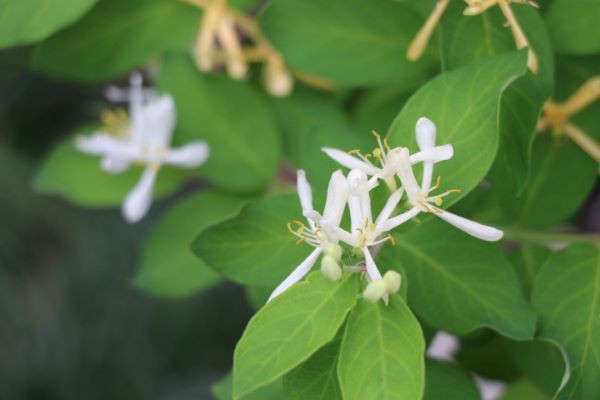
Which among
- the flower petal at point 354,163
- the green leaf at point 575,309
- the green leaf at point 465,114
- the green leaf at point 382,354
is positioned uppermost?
the green leaf at point 465,114

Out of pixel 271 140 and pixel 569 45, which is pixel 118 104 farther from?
pixel 569 45

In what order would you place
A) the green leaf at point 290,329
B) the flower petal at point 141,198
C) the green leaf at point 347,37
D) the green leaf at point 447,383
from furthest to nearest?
the flower petal at point 141,198
the green leaf at point 347,37
the green leaf at point 447,383
the green leaf at point 290,329

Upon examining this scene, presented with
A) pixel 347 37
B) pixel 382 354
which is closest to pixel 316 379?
pixel 382 354

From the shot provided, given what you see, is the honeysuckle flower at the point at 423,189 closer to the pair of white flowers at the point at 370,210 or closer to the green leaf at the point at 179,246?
the pair of white flowers at the point at 370,210

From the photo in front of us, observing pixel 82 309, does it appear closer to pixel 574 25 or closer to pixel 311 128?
pixel 311 128

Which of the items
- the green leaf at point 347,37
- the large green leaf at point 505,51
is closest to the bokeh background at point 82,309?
the green leaf at point 347,37

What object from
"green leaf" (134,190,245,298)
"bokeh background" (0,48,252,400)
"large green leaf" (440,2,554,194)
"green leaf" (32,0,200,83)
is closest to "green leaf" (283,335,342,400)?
"large green leaf" (440,2,554,194)
